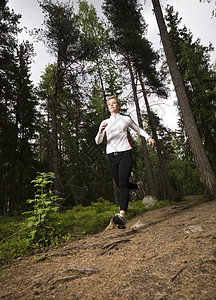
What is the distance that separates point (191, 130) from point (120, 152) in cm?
401

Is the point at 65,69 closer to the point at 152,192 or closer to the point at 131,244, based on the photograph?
the point at 152,192

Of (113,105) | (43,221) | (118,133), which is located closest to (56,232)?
(43,221)

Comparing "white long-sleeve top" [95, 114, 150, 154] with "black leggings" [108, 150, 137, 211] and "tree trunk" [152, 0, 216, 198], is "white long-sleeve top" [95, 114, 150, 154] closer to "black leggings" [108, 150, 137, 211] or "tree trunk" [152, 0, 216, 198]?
"black leggings" [108, 150, 137, 211]

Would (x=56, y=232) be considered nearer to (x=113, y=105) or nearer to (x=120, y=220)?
(x=120, y=220)

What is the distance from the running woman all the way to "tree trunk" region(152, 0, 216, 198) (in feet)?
10.8

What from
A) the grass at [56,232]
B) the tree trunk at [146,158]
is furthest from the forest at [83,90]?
the grass at [56,232]

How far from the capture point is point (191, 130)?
20.8 feet

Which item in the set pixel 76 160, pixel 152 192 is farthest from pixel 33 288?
pixel 76 160

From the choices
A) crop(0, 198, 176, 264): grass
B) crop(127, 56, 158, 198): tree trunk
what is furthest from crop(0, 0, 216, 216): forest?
crop(0, 198, 176, 264): grass

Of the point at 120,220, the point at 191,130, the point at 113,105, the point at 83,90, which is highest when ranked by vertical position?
the point at 83,90

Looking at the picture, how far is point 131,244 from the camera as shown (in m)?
2.89

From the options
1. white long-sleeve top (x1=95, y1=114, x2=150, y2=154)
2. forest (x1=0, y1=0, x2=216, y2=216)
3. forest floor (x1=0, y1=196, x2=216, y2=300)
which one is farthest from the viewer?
forest (x1=0, y1=0, x2=216, y2=216)

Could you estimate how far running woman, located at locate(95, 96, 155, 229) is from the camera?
3.37 m

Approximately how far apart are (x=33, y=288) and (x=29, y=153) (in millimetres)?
13337
